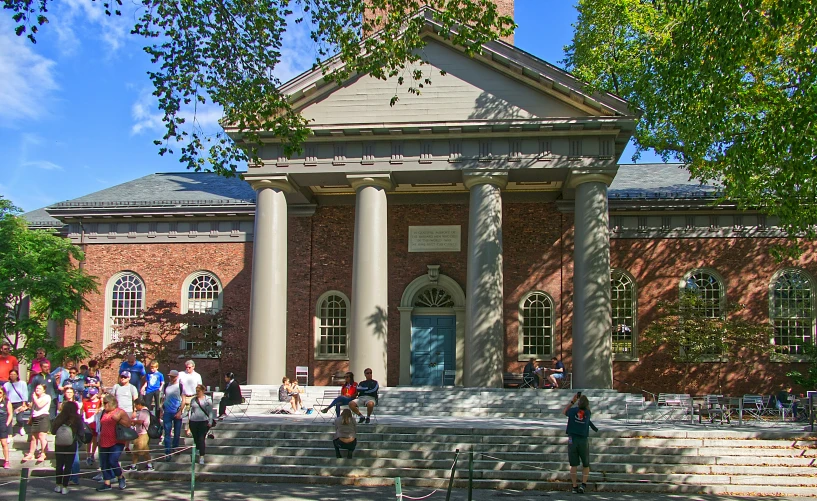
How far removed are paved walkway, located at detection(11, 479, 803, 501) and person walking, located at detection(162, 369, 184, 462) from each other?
141cm

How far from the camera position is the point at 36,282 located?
29.4 m

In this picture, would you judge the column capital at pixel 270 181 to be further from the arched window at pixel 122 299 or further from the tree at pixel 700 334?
the tree at pixel 700 334

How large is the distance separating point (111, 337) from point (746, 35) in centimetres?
2627

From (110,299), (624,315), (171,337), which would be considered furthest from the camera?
(110,299)

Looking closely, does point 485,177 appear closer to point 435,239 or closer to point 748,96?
point 435,239

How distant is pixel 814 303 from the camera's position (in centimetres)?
3066

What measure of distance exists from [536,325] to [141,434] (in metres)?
17.1

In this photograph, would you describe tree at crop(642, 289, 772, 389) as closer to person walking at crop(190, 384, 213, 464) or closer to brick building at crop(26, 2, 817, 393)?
brick building at crop(26, 2, 817, 393)

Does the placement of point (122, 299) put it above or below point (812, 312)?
above

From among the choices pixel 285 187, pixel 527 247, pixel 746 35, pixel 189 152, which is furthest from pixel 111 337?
pixel 746 35

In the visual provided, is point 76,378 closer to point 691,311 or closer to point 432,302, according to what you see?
point 432,302

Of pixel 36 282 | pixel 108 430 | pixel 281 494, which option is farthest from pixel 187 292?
Answer: pixel 281 494

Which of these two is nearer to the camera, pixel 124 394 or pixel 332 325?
pixel 124 394

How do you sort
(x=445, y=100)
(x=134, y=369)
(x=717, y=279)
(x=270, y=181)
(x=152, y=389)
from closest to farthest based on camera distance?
(x=152, y=389), (x=134, y=369), (x=445, y=100), (x=270, y=181), (x=717, y=279)
